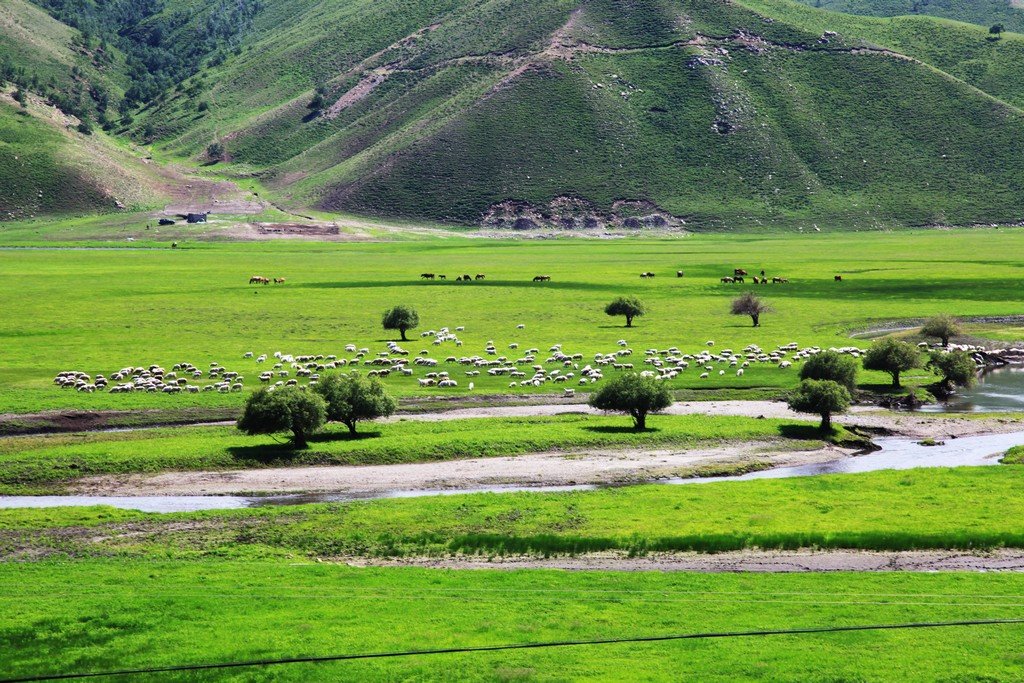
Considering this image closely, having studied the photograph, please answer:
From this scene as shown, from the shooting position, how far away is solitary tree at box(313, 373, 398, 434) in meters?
59.6

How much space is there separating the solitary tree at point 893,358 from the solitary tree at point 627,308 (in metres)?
29.3

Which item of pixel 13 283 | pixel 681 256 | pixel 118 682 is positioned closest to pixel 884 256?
pixel 681 256

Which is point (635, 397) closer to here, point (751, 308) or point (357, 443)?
point (357, 443)

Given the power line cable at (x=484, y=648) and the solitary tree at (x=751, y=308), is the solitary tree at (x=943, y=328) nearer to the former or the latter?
the solitary tree at (x=751, y=308)

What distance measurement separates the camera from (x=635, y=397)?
6128 cm

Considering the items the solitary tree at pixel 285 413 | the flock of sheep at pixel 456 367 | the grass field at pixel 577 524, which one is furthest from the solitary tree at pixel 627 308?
the grass field at pixel 577 524

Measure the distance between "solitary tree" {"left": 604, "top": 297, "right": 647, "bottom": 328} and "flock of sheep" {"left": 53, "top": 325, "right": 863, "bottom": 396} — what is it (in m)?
12.1

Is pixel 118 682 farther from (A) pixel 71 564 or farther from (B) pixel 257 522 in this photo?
(B) pixel 257 522

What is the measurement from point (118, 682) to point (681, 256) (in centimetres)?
15834

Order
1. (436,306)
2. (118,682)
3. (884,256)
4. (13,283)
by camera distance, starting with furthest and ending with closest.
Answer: (884,256)
(13,283)
(436,306)
(118,682)

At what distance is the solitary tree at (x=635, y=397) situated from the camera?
61312 mm

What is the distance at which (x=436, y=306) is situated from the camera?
4574 inches

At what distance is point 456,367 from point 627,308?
25.7m

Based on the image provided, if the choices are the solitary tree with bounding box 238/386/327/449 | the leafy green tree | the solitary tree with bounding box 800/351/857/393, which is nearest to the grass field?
the solitary tree with bounding box 238/386/327/449
